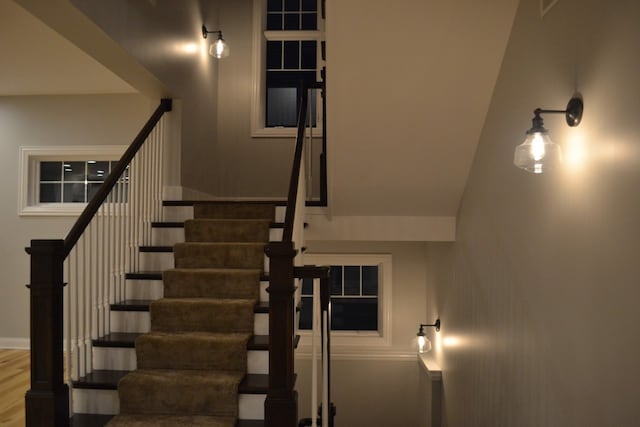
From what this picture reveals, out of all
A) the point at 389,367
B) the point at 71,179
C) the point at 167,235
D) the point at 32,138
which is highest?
the point at 32,138

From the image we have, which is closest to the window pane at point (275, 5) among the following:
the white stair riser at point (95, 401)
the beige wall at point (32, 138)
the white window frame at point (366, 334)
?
the beige wall at point (32, 138)

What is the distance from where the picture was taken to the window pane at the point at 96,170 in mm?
5496

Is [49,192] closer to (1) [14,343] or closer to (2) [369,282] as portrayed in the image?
(1) [14,343]

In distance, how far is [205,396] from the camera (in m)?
2.79

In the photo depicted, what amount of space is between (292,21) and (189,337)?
4566 millimetres

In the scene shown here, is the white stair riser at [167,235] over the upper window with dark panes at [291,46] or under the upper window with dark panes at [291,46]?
under

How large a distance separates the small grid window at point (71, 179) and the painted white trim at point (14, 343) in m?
1.44

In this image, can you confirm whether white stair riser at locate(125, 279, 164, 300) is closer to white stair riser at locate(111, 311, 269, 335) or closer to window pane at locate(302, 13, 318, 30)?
white stair riser at locate(111, 311, 269, 335)

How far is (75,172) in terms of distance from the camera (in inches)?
217

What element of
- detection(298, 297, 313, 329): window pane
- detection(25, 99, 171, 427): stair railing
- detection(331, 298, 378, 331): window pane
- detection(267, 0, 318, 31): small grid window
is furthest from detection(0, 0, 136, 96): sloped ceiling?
detection(331, 298, 378, 331): window pane

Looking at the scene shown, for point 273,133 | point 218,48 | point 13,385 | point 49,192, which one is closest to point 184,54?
point 218,48

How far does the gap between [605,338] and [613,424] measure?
1.07 feet

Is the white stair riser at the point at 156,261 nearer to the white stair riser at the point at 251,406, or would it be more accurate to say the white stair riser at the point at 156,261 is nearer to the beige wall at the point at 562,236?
the white stair riser at the point at 251,406

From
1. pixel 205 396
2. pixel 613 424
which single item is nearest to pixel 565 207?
pixel 613 424
